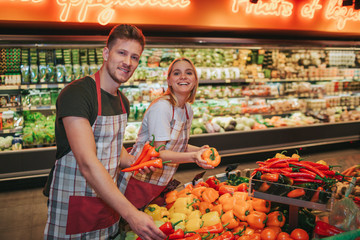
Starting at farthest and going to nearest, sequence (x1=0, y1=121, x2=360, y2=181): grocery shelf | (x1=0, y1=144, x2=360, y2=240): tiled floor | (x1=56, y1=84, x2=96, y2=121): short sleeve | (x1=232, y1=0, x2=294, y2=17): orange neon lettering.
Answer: (x1=232, y1=0, x2=294, y2=17): orange neon lettering < (x1=0, y1=121, x2=360, y2=181): grocery shelf < (x1=0, y1=144, x2=360, y2=240): tiled floor < (x1=56, y1=84, x2=96, y2=121): short sleeve

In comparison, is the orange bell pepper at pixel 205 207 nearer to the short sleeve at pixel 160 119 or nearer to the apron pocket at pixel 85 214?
the short sleeve at pixel 160 119

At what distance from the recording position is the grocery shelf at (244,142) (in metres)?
4.23

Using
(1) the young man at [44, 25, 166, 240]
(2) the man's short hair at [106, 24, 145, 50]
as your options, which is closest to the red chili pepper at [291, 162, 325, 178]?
(1) the young man at [44, 25, 166, 240]

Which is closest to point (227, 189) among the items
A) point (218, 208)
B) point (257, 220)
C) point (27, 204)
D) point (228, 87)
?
point (218, 208)

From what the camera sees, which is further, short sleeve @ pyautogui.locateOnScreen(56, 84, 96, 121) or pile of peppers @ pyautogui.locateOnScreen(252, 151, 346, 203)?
pile of peppers @ pyautogui.locateOnScreen(252, 151, 346, 203)

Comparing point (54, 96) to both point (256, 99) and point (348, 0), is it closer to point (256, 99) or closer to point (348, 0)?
point (256, 99)

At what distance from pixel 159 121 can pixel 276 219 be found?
3.52 ft

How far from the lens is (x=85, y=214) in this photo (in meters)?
1.71

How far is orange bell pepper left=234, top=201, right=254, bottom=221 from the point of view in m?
2.01

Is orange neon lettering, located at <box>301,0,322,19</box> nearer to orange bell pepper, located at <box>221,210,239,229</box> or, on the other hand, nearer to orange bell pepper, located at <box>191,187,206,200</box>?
orange bell pepper, located at <box>191,187,206,200</box>

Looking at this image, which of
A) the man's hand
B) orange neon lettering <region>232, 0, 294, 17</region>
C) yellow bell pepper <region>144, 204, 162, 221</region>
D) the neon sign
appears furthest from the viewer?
orange neon lettering <region>232, 0, 294, 17</region>

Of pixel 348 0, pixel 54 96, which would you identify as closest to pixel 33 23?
pixel 54 96

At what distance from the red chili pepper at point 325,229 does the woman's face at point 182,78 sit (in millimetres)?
1343

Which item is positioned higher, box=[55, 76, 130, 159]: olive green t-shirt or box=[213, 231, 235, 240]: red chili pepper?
box=[55, 76, 130, 159]: olive green t-shirt
